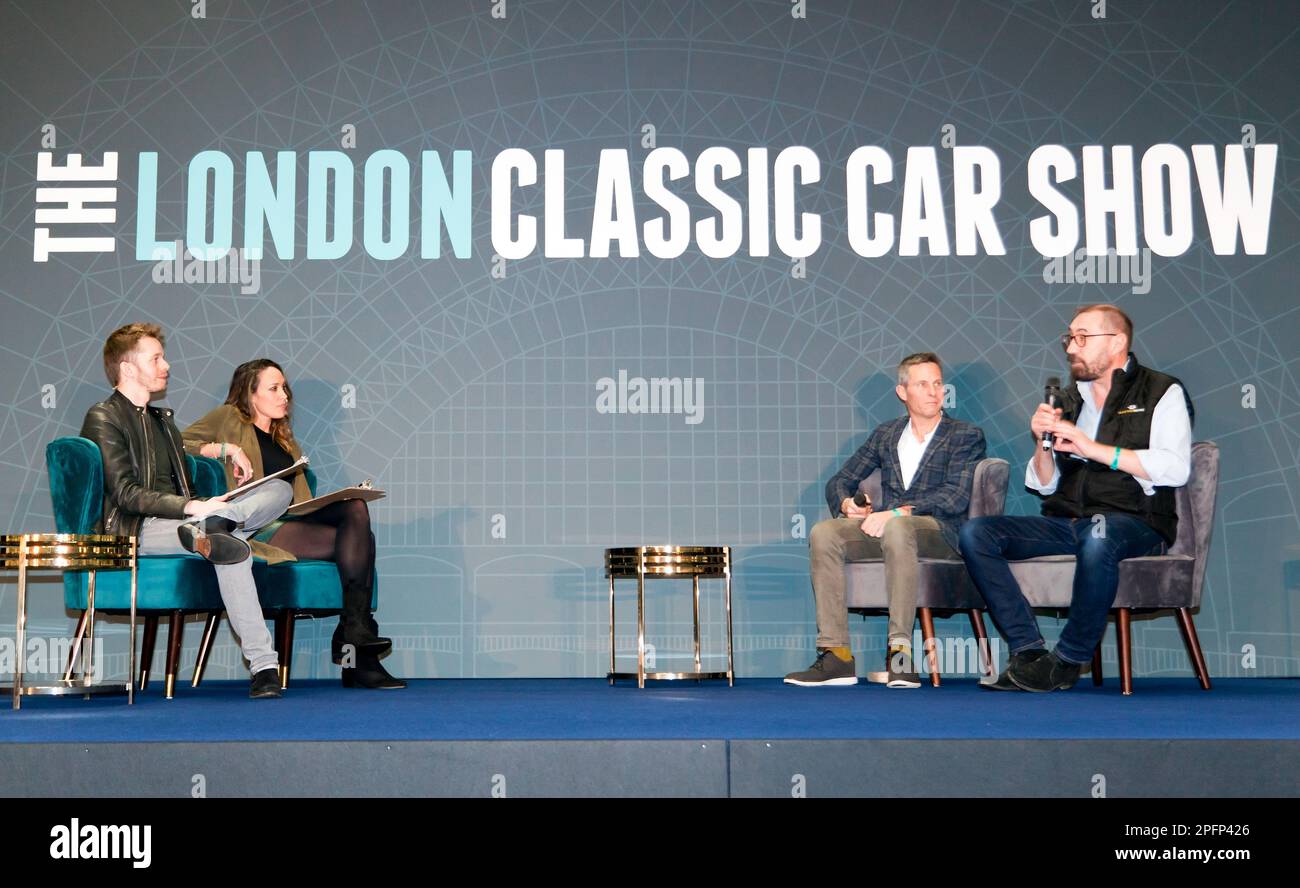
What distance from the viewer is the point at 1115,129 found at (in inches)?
206

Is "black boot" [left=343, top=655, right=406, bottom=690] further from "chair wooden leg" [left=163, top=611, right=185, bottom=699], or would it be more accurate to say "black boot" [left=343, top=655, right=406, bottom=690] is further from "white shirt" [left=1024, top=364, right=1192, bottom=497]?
"white shirt" [left=1024, top=364, right=1192, bottom=497]

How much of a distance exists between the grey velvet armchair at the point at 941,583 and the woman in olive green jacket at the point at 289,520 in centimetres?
169

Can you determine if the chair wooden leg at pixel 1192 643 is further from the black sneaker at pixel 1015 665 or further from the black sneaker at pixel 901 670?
the black sneaker at pixel 901 670

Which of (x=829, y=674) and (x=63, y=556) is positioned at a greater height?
(x=63, y=556)

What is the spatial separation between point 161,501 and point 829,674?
7.53 feet

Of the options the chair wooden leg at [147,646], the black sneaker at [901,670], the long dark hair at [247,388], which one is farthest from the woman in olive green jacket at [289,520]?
the black sneaker at [901,670]

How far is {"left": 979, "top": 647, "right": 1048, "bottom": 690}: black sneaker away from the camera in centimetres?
382

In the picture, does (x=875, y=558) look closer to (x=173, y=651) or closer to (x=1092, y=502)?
(x=1092, y=502)

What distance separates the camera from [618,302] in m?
5.20

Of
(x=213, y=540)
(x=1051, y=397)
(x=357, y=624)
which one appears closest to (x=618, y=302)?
(x=357, y=624)

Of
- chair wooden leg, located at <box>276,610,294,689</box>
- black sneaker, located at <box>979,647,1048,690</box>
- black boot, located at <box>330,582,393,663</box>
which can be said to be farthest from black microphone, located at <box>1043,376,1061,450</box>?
chair wooden leg, located at <box>276,610,294,689</box>
